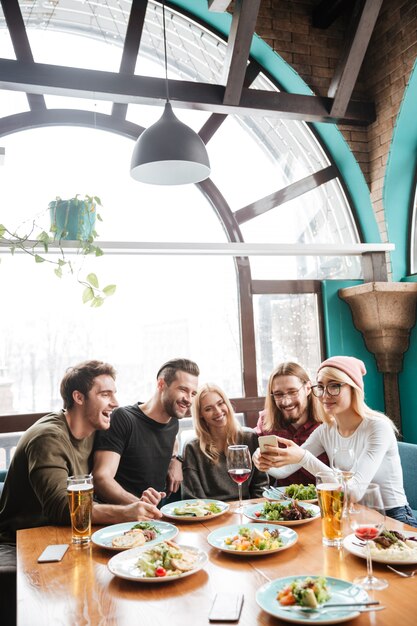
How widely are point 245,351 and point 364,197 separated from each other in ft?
5.20

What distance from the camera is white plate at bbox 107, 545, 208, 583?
1354mm

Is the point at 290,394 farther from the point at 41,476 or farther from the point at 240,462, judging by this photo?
the point at 41,476

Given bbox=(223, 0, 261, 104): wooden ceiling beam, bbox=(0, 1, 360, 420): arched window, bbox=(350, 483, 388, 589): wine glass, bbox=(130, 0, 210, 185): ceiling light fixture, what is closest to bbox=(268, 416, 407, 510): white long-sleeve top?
bbox=(350, 483, 388, 589): wine glass

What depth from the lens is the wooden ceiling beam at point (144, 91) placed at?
3.04 m

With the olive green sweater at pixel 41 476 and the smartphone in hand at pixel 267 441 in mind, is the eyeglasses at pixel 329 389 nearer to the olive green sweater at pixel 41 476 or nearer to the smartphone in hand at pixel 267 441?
the smartphone in hand at pixel 267 441

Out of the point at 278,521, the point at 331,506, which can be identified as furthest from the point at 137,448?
the point at 331,506

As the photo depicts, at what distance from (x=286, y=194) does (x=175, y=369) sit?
7.28ft

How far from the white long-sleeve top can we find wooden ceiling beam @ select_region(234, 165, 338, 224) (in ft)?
7.07

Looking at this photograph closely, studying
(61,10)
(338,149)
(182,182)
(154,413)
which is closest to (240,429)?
(154,413)

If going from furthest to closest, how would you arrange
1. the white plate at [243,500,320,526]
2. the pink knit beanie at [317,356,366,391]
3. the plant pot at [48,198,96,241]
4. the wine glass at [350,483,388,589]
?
the plant pot at [48,198,96,241], the pink knit beanie at [317,356,366,391], the white plate at [243,500,320,526], the wine glass at [350,483,388,589]

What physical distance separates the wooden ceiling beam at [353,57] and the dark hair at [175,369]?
2.08 meters

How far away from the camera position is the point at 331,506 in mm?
1585

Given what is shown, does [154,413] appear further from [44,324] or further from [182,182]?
[44,324]

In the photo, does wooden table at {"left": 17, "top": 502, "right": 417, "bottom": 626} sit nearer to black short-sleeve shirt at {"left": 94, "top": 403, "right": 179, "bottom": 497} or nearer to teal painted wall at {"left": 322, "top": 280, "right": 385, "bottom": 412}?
black short-sleeve shirt at {"left": 94, "top": 403, "right": 179, "bottom": 497}
